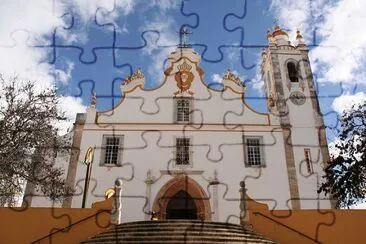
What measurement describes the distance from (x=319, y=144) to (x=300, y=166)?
1.72 meters

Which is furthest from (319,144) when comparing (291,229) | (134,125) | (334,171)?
(134,125)

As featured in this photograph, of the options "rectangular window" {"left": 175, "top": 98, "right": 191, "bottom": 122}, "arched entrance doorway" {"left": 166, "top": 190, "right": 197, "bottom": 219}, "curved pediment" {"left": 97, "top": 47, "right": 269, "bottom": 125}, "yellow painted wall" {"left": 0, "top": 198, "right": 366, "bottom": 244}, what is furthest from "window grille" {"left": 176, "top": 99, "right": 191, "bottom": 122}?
"yellow painted wall" {"left": 0, "top": 198, "right": 366, "bottom": 244}

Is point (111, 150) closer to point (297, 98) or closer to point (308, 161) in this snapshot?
point (308, 161)

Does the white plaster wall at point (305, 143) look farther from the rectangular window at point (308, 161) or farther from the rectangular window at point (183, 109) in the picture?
the rectangular window at point (183, 109)

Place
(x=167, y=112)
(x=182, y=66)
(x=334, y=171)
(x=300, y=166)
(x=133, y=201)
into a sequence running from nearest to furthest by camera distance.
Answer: (x=334, y=171) → (x=133, y=201) → (x=300, y=166) → (x=167, y=112) → (x=182, y=66)

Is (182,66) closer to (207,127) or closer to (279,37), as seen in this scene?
(207,127)

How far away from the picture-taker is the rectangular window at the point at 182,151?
16750mm

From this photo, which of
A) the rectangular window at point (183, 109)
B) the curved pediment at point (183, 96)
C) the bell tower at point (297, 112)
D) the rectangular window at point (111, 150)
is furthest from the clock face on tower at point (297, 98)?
the rectangular window at point (111, 150)

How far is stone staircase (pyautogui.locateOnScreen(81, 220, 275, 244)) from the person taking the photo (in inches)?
371

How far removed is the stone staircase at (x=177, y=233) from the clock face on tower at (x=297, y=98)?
10172 mm

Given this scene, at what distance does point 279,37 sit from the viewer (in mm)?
21859

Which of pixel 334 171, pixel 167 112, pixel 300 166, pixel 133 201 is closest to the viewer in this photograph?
pixel 334 171

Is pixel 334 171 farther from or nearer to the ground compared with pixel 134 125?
nearer to the ground

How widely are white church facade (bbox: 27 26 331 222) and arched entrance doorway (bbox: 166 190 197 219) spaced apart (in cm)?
5
